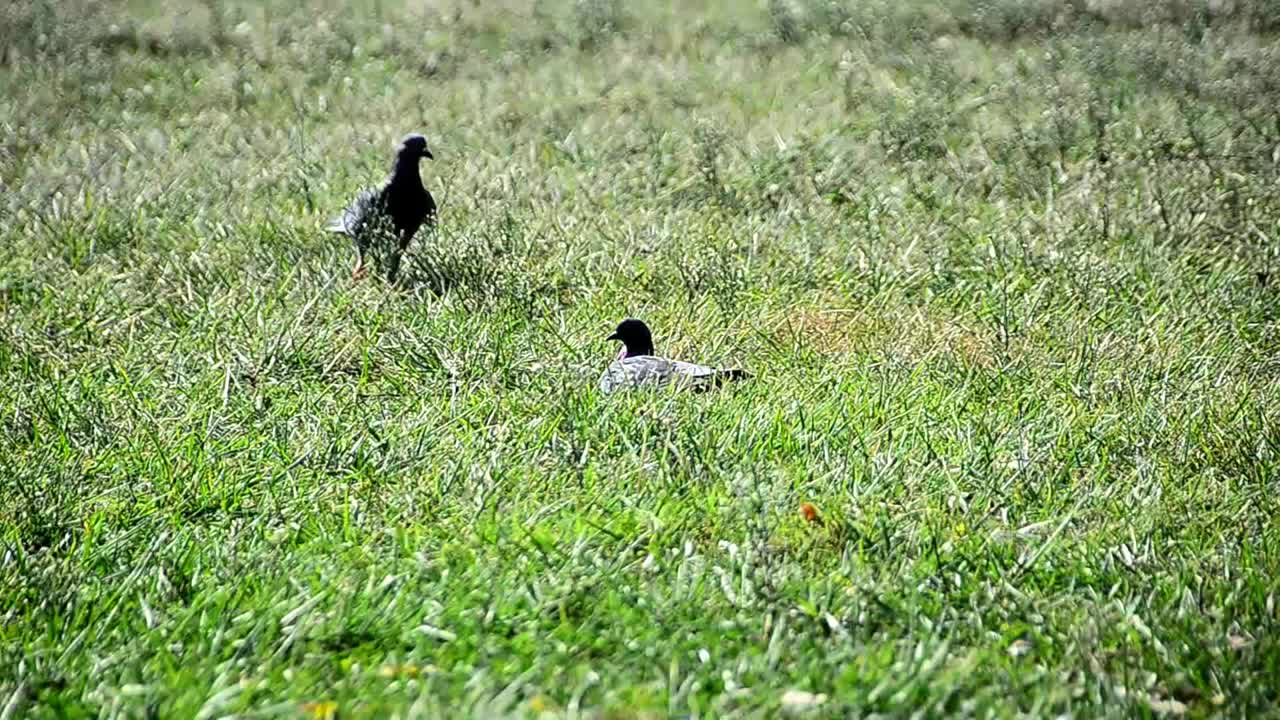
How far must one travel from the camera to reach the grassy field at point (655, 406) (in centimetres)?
309

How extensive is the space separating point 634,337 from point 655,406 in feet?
2.82

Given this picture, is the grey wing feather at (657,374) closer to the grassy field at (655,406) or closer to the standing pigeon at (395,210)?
the grassy field at (655,406)

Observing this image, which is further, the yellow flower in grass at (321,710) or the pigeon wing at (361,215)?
the pigeon wing at (361,215)

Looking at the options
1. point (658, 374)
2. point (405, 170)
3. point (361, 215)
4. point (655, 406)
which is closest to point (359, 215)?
point (361, 215)

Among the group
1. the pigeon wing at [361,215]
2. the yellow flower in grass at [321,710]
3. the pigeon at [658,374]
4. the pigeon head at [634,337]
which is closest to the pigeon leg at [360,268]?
the pigeon wing at [361,215]

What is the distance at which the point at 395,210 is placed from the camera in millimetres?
7047

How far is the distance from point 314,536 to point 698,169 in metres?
5.13

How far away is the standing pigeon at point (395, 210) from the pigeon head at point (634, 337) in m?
1.61

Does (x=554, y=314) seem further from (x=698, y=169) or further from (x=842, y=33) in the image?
(x=842, y=33)

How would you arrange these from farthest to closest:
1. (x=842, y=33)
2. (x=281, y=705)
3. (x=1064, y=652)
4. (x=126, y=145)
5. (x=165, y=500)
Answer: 1. (x=842, y=33)
2. (x=126, y=145)
3. (x=165, y=500)
4. (x=1064, y=652)
5. (x=281, y=705)

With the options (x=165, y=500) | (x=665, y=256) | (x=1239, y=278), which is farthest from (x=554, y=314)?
(x=1239, y=278)

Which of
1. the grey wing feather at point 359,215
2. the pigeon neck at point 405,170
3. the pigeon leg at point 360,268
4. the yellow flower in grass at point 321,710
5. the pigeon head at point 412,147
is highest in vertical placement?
the yellow flower in grass at point 321,710

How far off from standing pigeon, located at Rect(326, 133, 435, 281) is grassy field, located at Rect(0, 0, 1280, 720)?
0.16 meters

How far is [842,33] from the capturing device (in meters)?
13.5
